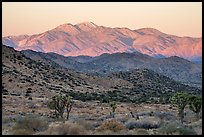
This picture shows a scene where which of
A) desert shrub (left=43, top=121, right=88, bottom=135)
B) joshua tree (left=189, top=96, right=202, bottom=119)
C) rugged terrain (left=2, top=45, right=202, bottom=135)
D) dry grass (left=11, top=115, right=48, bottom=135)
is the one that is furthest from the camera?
joshua tree (left=189, top=96, right=202, bottom=119)

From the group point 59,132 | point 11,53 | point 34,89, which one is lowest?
point 59,132

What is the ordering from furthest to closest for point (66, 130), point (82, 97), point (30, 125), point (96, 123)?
1. point (82, 97)
2. point (96, 123)
3. point (30, 125)
4. point (66, 130)

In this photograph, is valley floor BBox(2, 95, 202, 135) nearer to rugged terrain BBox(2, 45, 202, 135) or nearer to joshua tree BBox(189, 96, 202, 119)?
rugged terrain BBox(2, 45, 202, 135)

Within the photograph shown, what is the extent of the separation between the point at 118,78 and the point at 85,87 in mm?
19255

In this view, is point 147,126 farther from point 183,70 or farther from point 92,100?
point 183,70

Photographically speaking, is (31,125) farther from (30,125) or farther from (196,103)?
(196,103)

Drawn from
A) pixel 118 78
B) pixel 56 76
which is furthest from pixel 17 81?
pixel 118 78

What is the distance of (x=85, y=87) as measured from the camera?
242ft

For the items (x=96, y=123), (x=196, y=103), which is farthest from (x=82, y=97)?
(x=96, y=123)

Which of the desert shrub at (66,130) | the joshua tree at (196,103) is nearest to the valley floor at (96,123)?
the desert shrub at (66,130)

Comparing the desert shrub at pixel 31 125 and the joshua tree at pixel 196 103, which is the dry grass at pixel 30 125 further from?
→ the joshua tree at pixel 196 103

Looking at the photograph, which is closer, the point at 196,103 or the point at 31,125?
the point at 31,125

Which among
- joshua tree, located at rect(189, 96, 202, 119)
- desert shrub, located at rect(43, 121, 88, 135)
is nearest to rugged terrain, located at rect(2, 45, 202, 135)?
desert shrub, located at rect(43, 121, 88, 135)

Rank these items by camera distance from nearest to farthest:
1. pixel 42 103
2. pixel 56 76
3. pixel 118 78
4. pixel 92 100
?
pixel 42 103, pixel 92 100, pixel 56 76, pixel 118 78
